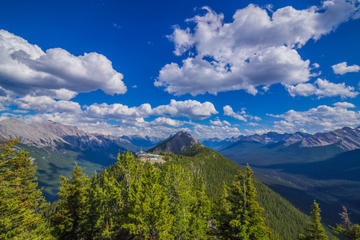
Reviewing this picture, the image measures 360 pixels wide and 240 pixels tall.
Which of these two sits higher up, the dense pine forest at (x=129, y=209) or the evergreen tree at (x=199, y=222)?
the dense pine forest at (x=129, y=209)

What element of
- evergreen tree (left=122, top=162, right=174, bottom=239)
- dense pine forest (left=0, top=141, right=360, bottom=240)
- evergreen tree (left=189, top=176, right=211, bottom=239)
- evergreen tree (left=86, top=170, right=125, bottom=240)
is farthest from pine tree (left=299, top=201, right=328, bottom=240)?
evergreen tree (left=86, top=170, right=125, bottom=240)

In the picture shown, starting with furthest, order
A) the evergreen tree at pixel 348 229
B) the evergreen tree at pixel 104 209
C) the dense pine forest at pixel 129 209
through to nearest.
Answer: the evergreen tree at pixel 104 209, the evergreen tree at pixel 348 229, the dense pine forest at pixel 129 209

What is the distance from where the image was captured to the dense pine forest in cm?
2021

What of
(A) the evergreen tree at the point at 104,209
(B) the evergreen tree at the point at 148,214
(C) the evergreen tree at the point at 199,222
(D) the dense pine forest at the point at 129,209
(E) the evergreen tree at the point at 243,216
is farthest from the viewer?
(C) the evergreen tree at the point at 199,222

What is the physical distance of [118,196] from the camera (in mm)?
28812

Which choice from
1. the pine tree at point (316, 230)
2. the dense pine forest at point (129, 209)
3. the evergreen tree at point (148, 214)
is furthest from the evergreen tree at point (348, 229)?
the evergreen tree at point (148, 214)

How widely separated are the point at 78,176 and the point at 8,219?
53.9ft

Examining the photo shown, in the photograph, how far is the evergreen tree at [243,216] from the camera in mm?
23141

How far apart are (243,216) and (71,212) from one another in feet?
103

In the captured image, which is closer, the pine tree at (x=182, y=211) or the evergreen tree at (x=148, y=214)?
the evergreen tree at (x=148, y=214)

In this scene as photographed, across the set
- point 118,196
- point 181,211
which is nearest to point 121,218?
point 118,196

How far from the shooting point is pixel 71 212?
103 feet

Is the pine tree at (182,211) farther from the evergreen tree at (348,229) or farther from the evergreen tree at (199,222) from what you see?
the evergreen tree at (348,229)

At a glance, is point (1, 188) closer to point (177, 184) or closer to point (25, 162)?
point (25, 162)
